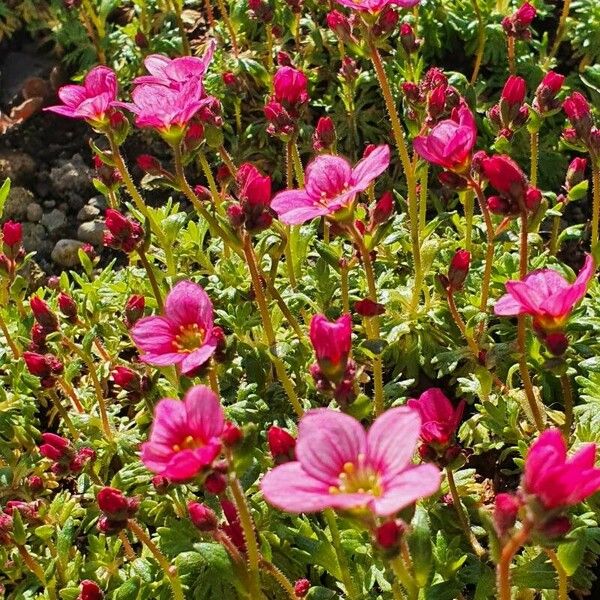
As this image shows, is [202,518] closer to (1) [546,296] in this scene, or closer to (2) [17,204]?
(1) [546,296]

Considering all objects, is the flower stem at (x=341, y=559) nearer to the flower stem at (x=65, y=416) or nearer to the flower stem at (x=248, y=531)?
the flower stem at (x=248, y=531)

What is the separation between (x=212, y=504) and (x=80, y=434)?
3.17 ft

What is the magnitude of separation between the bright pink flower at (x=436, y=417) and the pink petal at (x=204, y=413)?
2.00 feet

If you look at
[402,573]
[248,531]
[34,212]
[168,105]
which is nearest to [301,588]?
[248,531]

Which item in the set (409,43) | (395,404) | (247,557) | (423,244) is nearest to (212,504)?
(247,557)

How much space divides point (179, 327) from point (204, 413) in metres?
0.58

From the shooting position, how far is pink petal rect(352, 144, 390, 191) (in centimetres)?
209

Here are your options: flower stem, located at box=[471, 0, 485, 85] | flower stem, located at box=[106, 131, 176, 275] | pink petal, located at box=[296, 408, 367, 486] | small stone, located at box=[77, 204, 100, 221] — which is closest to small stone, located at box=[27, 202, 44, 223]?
small stone, located at box=[77, 204, 100, 221]

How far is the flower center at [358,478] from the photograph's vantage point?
1553 mm

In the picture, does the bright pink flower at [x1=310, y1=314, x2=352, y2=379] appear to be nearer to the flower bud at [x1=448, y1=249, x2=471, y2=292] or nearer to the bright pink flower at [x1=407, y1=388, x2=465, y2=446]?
the bright pink flower at [x1=407, y1=388, x2=465, y2=446]

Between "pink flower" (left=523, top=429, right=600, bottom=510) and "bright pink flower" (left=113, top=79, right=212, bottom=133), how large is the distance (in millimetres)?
1457

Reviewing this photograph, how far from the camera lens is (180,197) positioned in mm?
4633

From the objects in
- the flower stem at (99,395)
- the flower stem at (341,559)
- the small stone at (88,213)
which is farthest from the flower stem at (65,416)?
the small stone at (88,213)

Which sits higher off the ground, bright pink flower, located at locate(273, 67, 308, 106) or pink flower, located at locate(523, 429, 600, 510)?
bright pink flower, located at locate(273, 67, 308, 106)
